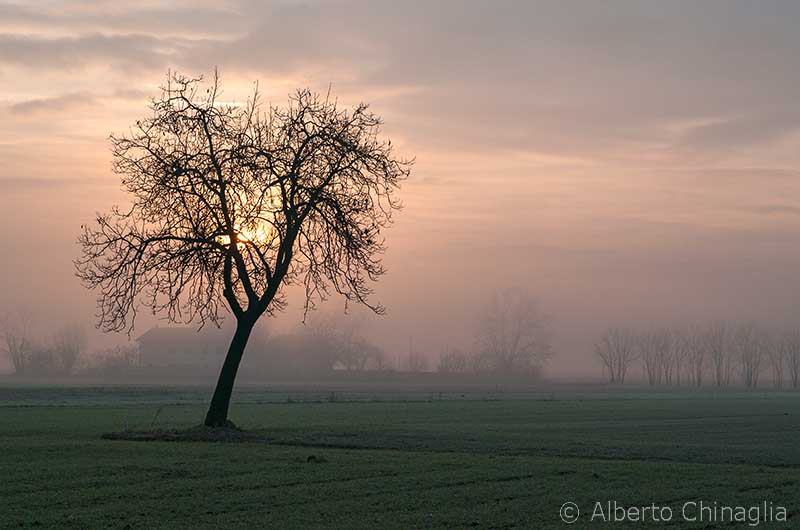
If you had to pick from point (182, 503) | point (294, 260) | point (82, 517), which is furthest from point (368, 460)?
point (294, 260)

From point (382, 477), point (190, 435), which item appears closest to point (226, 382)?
point (190, 435)

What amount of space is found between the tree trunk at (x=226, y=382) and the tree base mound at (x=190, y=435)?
110 cm

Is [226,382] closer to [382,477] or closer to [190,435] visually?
[190,435]

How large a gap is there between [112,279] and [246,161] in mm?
6909

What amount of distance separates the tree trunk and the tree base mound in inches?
43.4

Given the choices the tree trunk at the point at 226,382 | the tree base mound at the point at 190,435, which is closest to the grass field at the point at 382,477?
the tree base mound at the point at 190,435

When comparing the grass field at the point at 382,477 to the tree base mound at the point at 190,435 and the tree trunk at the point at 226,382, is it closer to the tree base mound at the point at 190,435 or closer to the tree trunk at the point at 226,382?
the tree base mound at the point at 190,435

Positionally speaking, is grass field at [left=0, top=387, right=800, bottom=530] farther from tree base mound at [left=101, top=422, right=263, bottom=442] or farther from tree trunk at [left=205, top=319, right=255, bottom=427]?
tree trunk at [left=205, top=319, right=255, bottom=427]

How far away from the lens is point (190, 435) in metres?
35.9

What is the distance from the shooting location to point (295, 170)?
3975 centimetres

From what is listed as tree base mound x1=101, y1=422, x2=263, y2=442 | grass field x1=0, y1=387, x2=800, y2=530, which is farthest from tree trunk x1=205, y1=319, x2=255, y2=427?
grass field x1=0, y1=387, x2=800, y2=530

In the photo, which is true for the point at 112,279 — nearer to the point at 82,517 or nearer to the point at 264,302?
the point at 264,302

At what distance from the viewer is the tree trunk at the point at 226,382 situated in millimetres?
38656

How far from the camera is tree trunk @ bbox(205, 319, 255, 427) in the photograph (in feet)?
127
